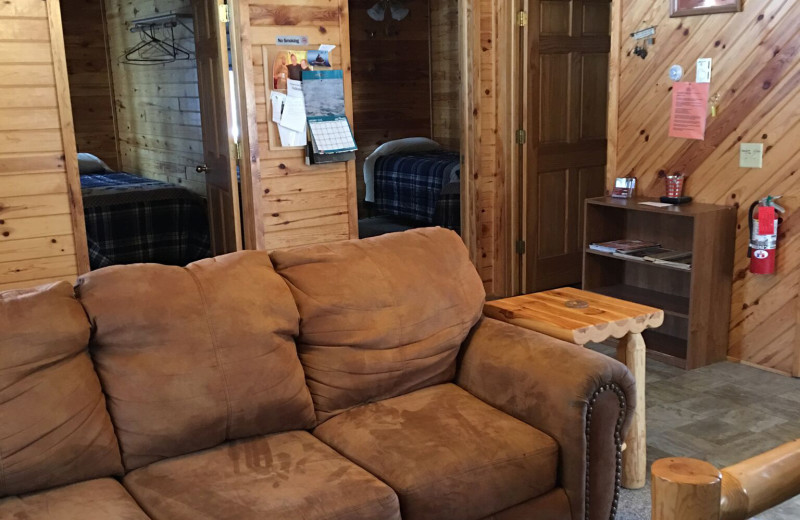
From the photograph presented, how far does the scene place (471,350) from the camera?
8.86 ft

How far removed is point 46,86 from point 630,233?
125 inches

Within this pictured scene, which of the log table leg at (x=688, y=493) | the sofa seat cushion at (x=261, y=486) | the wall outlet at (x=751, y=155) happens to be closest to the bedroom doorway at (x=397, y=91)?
the wall outlet at (x=751, y=155)

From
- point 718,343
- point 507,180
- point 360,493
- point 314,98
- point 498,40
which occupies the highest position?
point 498,40

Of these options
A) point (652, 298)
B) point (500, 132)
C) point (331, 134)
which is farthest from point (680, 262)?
point (331, 134)

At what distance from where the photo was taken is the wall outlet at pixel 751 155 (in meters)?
3.84

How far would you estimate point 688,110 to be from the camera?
4.11 m

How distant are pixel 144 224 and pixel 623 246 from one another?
3510 mm

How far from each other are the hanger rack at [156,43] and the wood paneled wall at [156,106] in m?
0.05

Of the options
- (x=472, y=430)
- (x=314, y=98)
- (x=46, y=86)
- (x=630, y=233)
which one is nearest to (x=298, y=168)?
(x=314, y=98)

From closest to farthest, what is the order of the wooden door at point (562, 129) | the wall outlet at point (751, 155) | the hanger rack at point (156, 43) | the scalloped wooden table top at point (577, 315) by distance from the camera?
the scalloped wooden table top at point (577, 315) → the wall outlet at point (751, 155) → the wooden door at point (562, 129) → the hanger rack at point (156, 43)

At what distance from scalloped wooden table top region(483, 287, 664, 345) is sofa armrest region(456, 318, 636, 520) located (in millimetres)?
186

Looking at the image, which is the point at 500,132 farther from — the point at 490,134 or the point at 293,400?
the point at 293,400

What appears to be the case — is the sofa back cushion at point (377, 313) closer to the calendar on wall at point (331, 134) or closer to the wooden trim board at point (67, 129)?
the wooden trim board at point (67, 129)

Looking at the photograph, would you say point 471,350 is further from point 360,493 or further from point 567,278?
point 567,278
